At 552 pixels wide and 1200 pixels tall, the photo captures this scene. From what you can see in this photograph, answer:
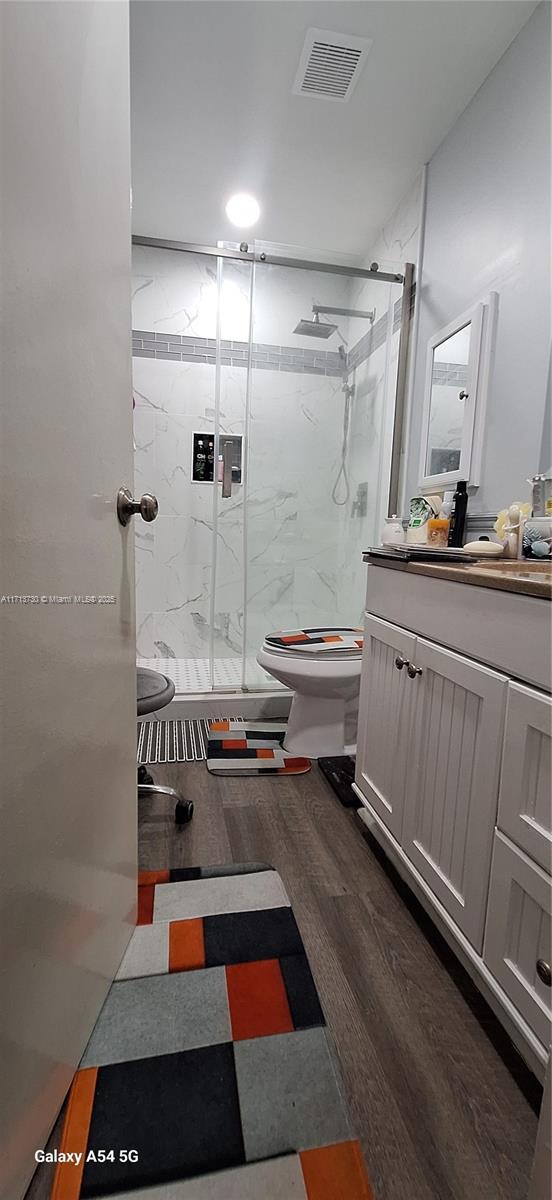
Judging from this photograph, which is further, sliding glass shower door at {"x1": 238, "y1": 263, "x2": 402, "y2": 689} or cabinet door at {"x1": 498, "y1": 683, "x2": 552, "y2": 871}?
sliding glass shower door at {"x1": 238, "y1": 263, "x2": 402, "y2": 689}

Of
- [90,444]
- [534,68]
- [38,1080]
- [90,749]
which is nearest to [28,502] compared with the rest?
[90,444]

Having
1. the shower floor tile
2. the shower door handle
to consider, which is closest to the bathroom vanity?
the shower floor tile

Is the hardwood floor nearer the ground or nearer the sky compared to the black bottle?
nearer the ground

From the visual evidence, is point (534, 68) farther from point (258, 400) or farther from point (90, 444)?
point (90, 444)

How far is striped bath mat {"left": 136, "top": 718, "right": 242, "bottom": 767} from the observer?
1.93 metres

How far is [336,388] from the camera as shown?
2.49m

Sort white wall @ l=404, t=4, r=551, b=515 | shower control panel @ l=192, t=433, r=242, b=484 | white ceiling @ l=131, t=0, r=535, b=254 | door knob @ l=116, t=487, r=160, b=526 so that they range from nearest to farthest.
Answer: door knob @ l=116, t=487, r=160, b=526 → white wall @ l=404, t=4, r=551, b=515 → white ceiling @ l=131, t=0, r=535, b=254 → shower control panel @ l=192, t=433, r=242, b=484

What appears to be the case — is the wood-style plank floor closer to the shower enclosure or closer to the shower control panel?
the shower enclosure

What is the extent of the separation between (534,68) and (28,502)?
1972mm

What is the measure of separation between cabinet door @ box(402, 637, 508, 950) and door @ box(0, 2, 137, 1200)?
24.6 inches

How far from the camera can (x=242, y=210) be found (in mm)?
2473

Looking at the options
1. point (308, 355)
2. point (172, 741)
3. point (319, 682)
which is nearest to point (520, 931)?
point (319, 682)

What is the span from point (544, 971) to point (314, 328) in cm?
248

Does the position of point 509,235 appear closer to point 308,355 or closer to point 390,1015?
point 308,355
